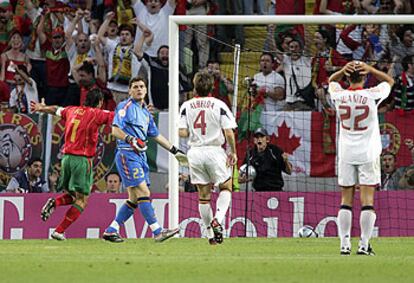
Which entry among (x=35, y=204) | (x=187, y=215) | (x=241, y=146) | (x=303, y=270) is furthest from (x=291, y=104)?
(x=303, y=270)

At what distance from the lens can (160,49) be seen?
22812mm

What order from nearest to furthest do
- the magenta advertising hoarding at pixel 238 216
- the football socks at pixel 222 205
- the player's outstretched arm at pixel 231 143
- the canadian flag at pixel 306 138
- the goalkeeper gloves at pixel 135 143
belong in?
the player's outstretched arm at pixel 231 143
the football socks at pixel 222 205
the goalkeeper gloves at pixel 135 143
the magenta advertising hoarding at pixel 238 216
the canadian flag at pixel 306 138

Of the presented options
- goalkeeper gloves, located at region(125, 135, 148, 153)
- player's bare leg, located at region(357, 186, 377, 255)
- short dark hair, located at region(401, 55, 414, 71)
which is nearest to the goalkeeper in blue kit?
goalkeeper gloves, located at region(125, 135, 148, 153)

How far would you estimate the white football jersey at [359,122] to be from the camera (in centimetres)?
1422

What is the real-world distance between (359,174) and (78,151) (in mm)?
5275

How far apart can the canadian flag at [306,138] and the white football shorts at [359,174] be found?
20.6 ft

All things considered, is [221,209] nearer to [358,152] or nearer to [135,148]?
[135,148]

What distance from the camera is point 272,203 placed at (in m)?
19.8

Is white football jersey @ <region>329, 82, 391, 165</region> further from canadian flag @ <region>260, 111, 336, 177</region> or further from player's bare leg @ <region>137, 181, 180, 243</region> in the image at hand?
canadian flag @ <region>260, 111, 336, 177</region>

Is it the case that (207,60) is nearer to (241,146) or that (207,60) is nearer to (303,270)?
(241,146)

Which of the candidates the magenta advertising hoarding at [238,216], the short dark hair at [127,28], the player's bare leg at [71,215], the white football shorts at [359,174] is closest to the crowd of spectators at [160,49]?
the short dark hair at [127,28]

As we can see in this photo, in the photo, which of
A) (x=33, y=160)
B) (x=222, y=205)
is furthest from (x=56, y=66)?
(x=222, y=205)

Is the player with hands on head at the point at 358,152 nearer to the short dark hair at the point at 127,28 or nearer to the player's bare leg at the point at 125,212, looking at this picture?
the player's bare leg at the point at 125,212

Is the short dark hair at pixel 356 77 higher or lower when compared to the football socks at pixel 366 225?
higher
